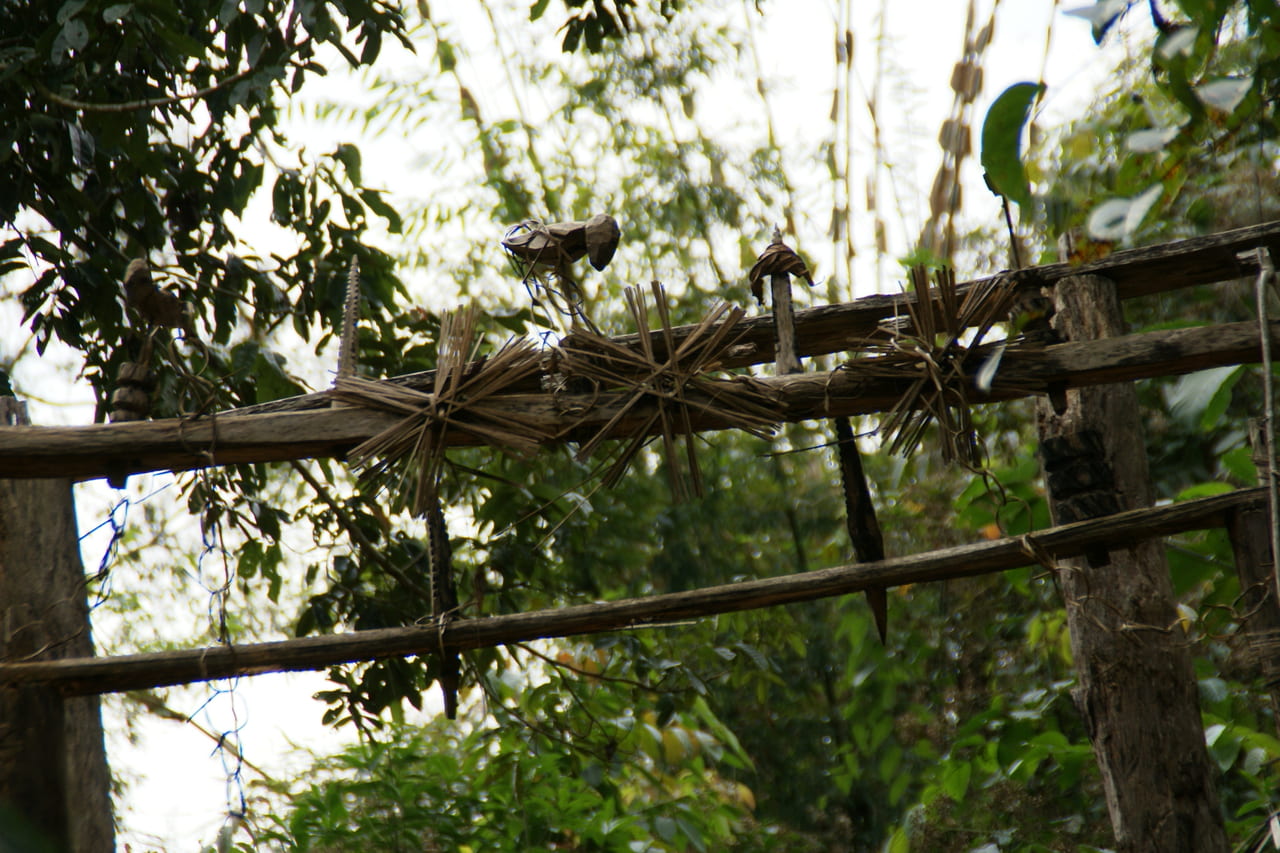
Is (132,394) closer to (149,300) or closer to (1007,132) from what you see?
(149,300)

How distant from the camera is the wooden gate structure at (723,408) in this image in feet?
4.37

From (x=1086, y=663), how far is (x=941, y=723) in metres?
1.38

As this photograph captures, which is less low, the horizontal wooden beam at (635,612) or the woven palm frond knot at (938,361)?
the woven palm frond knot at (938,361)

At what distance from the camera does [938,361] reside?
1317mm

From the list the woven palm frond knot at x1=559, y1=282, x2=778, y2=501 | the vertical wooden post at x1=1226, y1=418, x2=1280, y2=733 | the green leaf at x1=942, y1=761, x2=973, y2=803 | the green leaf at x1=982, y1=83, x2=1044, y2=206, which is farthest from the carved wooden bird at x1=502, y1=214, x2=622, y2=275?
the green leaf at x1=942, y1=761, x2=973, y2=803

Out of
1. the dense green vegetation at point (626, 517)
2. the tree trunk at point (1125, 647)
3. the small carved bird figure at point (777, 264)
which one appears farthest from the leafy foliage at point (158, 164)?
the tree trunk at point (1125, 647)

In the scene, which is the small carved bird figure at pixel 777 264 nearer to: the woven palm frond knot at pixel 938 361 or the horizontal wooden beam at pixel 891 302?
the horizontal wooden beam at pixel 891 302

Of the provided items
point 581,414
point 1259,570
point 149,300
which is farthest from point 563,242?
point 1259,570

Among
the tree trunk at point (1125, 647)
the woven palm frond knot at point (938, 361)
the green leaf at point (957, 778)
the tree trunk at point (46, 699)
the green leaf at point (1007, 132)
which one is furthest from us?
the green leaf at point (957, 778)

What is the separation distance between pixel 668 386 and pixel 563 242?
25cm

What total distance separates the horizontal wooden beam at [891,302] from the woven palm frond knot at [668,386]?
0.03 m

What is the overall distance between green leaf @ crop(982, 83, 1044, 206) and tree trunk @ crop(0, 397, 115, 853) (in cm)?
149

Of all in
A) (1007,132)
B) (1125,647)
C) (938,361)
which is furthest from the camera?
(1125,647)

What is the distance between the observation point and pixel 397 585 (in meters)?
2.71
